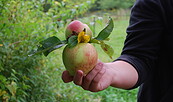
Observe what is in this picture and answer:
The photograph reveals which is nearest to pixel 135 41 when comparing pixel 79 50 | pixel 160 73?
pixel 160 73

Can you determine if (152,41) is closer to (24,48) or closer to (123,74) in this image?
(123,74)

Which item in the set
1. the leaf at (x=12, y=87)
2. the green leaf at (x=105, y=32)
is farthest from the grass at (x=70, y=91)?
the green leaf at (x=105, y=32)

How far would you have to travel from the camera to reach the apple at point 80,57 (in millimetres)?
718

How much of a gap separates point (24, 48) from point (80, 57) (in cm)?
127

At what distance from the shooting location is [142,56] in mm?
1015

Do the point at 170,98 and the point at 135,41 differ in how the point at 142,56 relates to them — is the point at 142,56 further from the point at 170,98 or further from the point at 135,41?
the point at 170,98

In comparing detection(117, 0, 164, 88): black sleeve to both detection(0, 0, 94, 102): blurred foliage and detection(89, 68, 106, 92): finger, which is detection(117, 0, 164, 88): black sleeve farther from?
detection(0, 0, 94, 102): blurred foliage

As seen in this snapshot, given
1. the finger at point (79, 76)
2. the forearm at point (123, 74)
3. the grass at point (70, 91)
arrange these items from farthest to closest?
the grass at point (70, 91)
the forearm at point (123, 74)
the finger at point (79, 76)

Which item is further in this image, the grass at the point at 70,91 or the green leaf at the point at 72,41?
the grass at the point at 70,91

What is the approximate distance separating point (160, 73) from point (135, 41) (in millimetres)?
205

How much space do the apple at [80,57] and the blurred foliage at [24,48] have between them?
89 cm

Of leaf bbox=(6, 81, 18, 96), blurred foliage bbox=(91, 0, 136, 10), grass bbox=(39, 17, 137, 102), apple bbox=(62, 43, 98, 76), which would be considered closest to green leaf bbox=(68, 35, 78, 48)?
apple bbox=(62, 43, 98, 76)

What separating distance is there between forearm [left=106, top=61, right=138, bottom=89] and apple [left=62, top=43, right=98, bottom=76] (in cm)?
13

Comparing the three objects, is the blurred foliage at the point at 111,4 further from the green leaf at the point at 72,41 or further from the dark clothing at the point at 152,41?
the green leaf at the point at 72,41
